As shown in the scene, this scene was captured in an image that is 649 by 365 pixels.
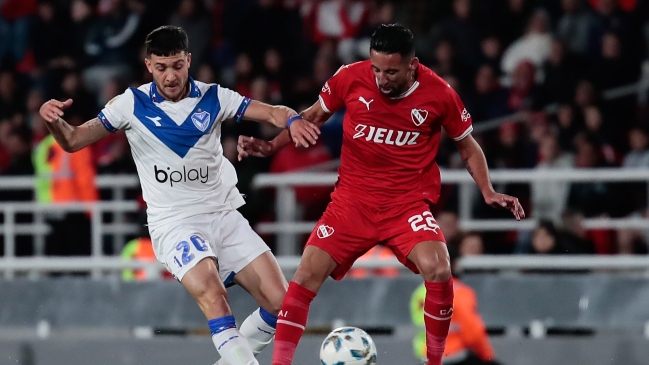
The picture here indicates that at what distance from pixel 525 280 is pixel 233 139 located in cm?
329

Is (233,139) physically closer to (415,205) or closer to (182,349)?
(182,349)

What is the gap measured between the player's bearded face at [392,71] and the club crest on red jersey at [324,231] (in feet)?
2.93

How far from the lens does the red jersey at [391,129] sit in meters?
7.68

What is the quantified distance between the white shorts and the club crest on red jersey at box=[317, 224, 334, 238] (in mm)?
392

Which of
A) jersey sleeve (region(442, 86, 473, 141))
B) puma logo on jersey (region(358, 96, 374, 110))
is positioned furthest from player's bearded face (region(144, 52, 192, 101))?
jersey sleeve (region(442, 86, 473, 141))

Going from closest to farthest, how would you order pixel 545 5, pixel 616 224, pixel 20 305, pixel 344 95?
pixel 344 95
pixel 616 224
pixel 20 305
pixel 545 5

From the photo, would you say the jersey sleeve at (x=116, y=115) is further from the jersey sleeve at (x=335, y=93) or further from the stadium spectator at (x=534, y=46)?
the stadium spectator at (x=534, y=46)

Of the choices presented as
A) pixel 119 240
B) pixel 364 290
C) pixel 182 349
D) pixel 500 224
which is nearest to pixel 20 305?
pixel 119 240

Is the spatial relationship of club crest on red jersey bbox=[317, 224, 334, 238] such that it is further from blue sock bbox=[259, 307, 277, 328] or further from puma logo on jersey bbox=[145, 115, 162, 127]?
puma logo on jersey bbox=[145, 115, 162, 127]

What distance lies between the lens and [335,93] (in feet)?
25.7

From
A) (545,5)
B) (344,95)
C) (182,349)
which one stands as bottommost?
(182,349)

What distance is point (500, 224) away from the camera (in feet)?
36.7

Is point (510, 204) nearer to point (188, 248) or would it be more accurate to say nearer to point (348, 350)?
point (348, 350)

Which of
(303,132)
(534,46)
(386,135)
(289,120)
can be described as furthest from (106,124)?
(534,46)
